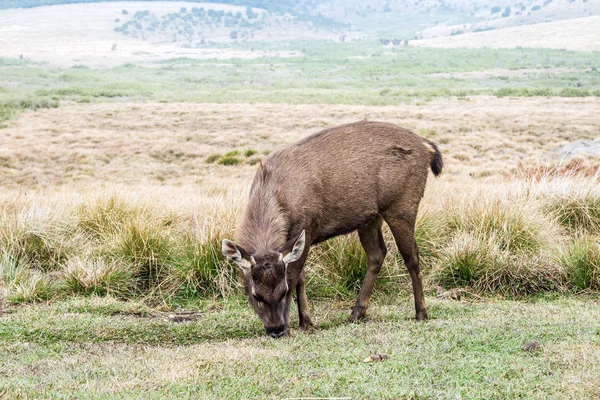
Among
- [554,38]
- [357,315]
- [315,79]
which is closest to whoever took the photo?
[357,315]

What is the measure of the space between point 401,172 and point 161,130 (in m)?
34.6

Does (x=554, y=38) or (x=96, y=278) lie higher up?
(x=96, y=278)

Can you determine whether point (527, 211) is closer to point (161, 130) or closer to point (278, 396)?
point (278, 396)

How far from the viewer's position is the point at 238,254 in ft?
21.4

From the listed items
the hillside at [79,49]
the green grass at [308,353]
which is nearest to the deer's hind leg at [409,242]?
the green grass at [308,353]

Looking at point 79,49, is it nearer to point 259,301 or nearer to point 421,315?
point 421,315

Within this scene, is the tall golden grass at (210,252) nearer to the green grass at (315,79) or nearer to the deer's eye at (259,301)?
the deer's eye at (259,301)

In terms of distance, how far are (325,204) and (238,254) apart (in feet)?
4.80

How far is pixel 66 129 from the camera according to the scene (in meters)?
39.9

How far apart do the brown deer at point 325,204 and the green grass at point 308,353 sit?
0.50 metres

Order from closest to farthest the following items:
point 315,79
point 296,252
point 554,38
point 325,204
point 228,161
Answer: point 296,252 → point 325,204 → point 228,161 → point 315,79 → point 554,38

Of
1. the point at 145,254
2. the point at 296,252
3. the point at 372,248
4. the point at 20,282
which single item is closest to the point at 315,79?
the point at 145,254

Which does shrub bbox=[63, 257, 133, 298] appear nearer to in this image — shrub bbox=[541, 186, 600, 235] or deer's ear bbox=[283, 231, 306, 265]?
deer's ear bbox=[283, 231, 306, 265]

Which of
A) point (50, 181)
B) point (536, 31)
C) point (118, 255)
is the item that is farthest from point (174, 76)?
point (536, 31)
